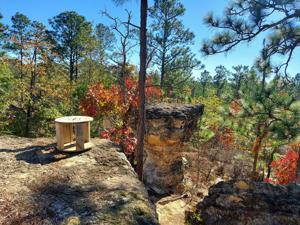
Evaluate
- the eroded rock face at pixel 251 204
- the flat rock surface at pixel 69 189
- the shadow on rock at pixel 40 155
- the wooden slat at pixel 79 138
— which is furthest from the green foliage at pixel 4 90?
the eroded rock face at pixel 251 204

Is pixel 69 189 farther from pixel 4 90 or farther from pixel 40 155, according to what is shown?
pixel 4 90

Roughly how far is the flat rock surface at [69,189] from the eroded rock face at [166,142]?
13.1 ft

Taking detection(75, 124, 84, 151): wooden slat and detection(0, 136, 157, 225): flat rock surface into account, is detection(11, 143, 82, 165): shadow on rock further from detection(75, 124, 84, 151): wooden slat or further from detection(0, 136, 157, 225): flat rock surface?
detection(75, 124, 84, 151): wooden slat

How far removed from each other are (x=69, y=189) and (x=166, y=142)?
18.2 ft

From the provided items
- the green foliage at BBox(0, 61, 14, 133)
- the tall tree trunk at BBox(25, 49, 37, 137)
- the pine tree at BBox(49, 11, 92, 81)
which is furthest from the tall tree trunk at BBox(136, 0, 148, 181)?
the pine tree at BBox(49, 11, 92, 81)

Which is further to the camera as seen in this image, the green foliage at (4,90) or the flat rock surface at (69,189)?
the green foliage at (4,90)

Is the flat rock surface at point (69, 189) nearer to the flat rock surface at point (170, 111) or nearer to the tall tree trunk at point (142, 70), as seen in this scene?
the tall tree trunk at point (142, 70)

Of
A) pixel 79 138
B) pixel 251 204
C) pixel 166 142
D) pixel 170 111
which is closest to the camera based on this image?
pixel 79 138

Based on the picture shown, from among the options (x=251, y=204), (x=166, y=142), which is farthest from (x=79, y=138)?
(x=166, y=142)

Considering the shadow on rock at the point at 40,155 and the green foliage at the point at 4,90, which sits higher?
the green foliage at the point at 4,90

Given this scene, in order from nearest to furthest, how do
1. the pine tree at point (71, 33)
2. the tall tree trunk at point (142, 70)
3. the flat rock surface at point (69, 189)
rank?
the flat rock surface at point (69, 189), the tall tree trunk at point (142, 70), the pine tree at point (71, 33)

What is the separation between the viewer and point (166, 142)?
26.7 ft

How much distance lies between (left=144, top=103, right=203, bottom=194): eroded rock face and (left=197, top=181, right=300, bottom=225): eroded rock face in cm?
304

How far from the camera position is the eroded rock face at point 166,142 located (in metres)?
7.95
